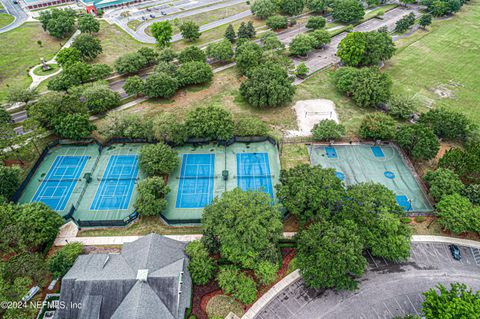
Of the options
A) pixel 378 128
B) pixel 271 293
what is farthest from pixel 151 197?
pixel 378 128

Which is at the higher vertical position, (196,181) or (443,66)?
(443,66)

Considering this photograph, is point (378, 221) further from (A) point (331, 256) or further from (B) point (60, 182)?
(B) point (60, 182)

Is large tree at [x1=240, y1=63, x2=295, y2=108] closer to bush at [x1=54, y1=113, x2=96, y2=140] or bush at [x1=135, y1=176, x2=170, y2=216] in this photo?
bush at [x1=135, y1=176, x2=170, y2=216]

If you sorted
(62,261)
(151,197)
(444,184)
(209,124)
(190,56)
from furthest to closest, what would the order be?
(190,56)
(209,124)
(444,184)
(151,197)
(62,261)

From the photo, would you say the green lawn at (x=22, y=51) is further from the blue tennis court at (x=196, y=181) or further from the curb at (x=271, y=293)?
the curb at (x=271, y=293)

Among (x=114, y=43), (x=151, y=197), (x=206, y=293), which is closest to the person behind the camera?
(x=206, y=293)

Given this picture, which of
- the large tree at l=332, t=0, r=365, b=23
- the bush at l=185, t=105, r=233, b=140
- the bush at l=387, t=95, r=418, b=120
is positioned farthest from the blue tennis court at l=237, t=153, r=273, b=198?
the large tree at l=332, t=0, r=365, b=23

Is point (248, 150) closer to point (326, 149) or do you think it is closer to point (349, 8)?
point (326, 149)
